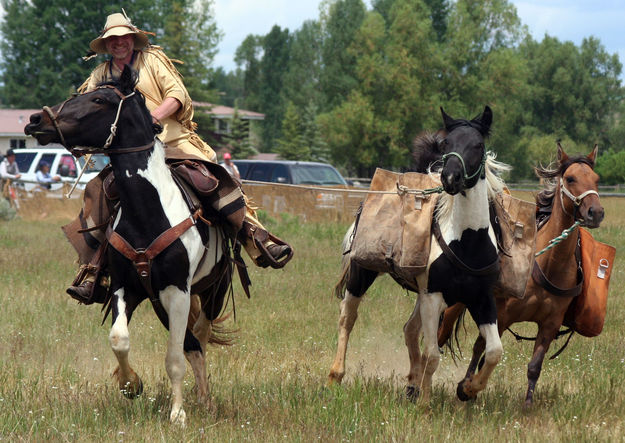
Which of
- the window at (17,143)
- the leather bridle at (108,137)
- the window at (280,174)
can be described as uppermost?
the leather bridle at (108,137)

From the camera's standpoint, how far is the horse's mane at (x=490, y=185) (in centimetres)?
697

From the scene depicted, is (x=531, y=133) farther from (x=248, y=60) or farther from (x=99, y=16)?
(x=248, y=60)

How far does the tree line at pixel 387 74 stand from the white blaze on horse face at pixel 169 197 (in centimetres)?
4904

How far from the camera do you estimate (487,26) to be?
66188 millimetres

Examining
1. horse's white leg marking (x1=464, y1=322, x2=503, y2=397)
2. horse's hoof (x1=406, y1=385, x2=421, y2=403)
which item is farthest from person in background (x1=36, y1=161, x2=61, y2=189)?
horse's white leg marking (x1=464, y1=322, x2=503, y2=397)

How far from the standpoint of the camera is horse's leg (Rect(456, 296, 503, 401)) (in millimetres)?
6957

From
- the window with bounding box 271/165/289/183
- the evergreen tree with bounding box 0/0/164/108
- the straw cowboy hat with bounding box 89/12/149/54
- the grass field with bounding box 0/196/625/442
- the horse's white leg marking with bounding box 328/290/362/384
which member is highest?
the evergreen tree with bounding box 0/0/164/108

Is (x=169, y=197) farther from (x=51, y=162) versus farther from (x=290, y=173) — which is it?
(x=51, y=162)

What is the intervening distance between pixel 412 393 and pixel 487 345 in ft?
3.23

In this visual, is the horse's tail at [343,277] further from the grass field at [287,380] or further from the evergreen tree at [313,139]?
the evergreen tree at [313,139]

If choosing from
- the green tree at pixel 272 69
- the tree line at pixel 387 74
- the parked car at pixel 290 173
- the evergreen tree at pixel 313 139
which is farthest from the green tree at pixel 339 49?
the parked car at pixel 290 173

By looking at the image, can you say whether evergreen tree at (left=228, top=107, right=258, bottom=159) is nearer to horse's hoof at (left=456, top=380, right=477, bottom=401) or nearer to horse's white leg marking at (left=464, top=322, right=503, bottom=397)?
horse's hoof at (left=456, top=380, right=477, bottom=401)

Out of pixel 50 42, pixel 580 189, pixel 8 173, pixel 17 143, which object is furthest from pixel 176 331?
pixel 50 42

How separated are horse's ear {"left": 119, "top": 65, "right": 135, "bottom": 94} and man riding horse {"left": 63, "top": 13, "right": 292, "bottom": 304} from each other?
36 centimetres
